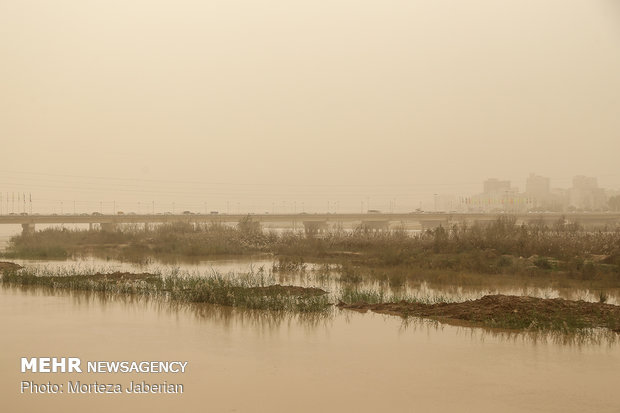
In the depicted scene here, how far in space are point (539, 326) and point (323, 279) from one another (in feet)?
32.4

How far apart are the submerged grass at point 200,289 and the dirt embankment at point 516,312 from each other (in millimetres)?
1474

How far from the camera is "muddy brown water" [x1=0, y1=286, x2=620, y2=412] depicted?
8547mm

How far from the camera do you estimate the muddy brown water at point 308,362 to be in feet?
28.0

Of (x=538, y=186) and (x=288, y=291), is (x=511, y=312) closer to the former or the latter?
(x=288, y=291)

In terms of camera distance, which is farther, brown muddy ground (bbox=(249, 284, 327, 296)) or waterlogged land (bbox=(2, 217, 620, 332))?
brown muddy ground (bbox=(249, 284, 327, 296))

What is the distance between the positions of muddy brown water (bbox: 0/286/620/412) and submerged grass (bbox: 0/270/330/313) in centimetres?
67

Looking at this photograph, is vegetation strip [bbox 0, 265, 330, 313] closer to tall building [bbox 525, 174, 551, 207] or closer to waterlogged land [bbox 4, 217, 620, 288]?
waterlogged land [bbox 4, 217, 620, 288]

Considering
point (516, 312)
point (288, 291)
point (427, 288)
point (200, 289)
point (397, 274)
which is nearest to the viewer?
point (516, 312)

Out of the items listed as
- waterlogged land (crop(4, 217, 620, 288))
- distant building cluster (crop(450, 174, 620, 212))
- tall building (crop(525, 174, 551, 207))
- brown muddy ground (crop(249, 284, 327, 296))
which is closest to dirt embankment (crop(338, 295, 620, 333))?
brown muddy ground (crop(249, 284, 327, 296))

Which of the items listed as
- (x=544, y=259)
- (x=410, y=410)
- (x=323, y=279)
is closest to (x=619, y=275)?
(x=544, y=259)

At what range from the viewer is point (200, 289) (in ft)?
56.7

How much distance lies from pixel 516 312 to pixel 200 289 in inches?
329

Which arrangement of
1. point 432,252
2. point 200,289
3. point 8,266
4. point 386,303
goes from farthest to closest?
1. point 432,252
2. point 8,266
3. point 200,289
4. point 386,303

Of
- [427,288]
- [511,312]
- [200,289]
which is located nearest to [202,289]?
[200,289]
